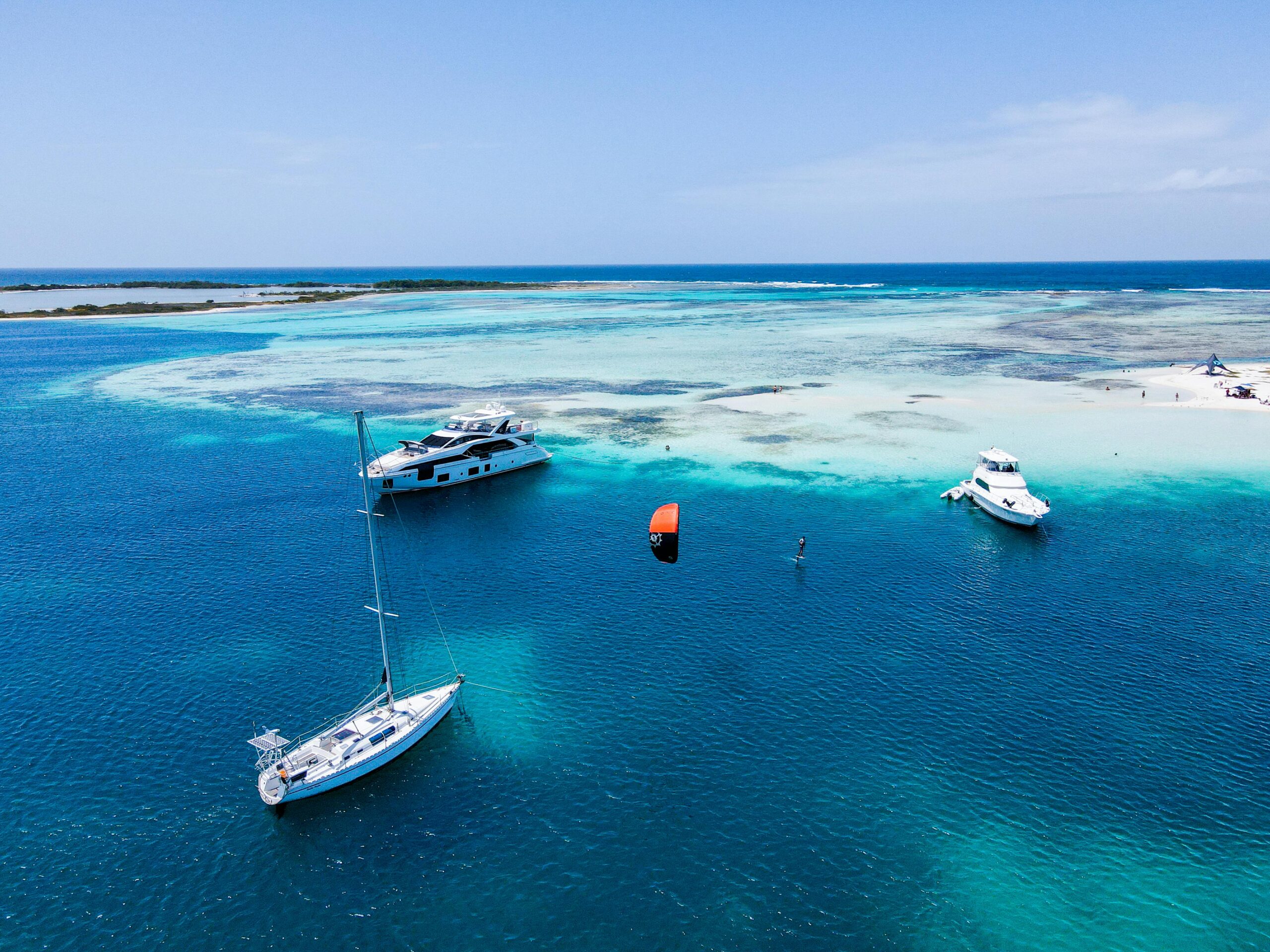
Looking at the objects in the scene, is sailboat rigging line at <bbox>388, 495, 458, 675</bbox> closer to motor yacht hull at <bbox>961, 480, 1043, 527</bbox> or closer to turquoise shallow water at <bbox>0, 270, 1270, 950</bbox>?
turquoise shallow water at <bbox>0, 270, 1270, 950</bbox>

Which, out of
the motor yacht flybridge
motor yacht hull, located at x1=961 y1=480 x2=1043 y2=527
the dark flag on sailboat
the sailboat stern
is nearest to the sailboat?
the sailboat stern

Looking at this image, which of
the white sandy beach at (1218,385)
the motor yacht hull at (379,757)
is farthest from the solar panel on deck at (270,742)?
the white sandy beach at (1218,385)

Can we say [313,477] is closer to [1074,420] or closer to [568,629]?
[568,629]

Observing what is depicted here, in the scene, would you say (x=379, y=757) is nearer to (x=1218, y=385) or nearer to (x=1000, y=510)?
(x=1000, y=510)

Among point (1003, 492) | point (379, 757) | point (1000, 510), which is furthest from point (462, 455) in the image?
point (1003, 492)

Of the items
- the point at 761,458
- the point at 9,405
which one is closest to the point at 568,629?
the point at 761,458

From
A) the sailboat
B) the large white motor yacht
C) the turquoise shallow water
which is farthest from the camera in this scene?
the large white motor yacht

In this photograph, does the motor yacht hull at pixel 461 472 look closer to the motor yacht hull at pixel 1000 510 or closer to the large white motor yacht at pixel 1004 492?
the motor yacht hull at pixel 1000 510

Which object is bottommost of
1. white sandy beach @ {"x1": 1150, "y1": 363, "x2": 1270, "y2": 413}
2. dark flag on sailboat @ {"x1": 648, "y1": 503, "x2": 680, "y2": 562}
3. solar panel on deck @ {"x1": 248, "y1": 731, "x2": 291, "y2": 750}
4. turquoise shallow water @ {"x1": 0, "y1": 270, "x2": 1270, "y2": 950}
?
turquoise shallow water @ {"x1": 0, "y1": 270, "x2": 1270, "y2": 950}
